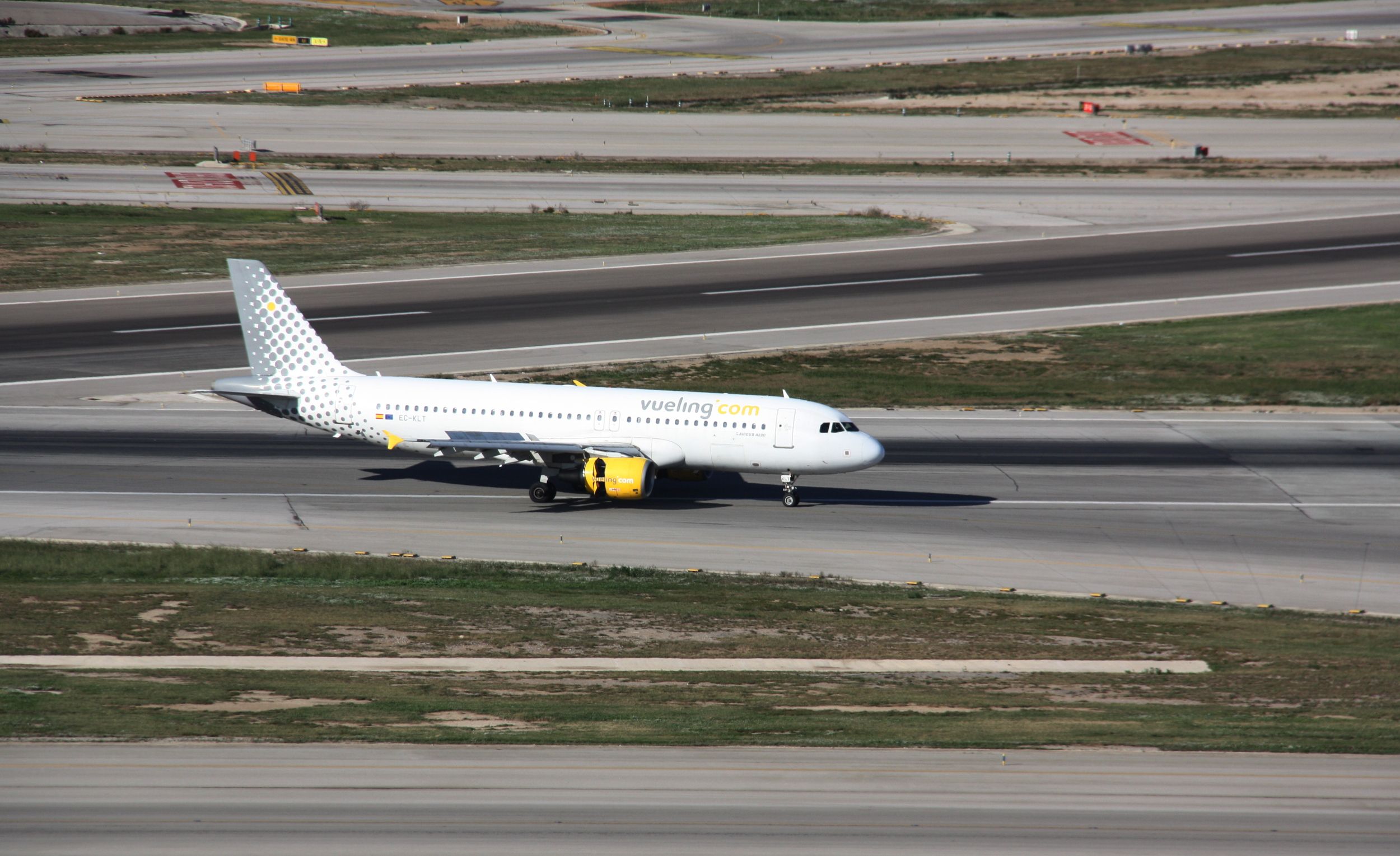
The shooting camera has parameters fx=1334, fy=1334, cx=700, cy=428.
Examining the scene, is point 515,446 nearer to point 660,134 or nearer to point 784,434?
point 784,434

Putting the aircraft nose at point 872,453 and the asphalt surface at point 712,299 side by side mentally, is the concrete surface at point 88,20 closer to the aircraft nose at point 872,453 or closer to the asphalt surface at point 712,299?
the asphalt surface at point 712,299

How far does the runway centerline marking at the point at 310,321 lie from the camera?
65.3 metres

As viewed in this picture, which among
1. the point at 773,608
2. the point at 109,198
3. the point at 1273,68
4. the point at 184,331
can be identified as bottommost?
the point at 773,608

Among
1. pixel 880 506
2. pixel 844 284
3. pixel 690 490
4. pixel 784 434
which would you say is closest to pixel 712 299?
pixel 844 284

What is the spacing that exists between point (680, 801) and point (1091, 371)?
4513cm

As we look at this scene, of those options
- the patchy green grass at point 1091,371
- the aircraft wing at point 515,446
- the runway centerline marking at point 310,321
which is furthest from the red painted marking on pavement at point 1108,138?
the aircraft wing at point 515,446

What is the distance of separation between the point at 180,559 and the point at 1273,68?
416 ft

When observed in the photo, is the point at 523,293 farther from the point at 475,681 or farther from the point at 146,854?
the point at 146,854

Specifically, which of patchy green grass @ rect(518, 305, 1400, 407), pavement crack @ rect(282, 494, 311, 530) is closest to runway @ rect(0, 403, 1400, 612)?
pavement crack @ rect(282, 494, 311, 530)

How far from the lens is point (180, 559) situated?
3919 cm

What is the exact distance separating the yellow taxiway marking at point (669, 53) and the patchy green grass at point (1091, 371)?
81992 mm

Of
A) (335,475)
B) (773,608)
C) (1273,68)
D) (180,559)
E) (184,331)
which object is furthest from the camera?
(1273,68)

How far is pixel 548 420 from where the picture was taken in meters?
46.3

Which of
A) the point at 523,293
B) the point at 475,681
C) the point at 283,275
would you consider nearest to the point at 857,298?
the point at 523,293
